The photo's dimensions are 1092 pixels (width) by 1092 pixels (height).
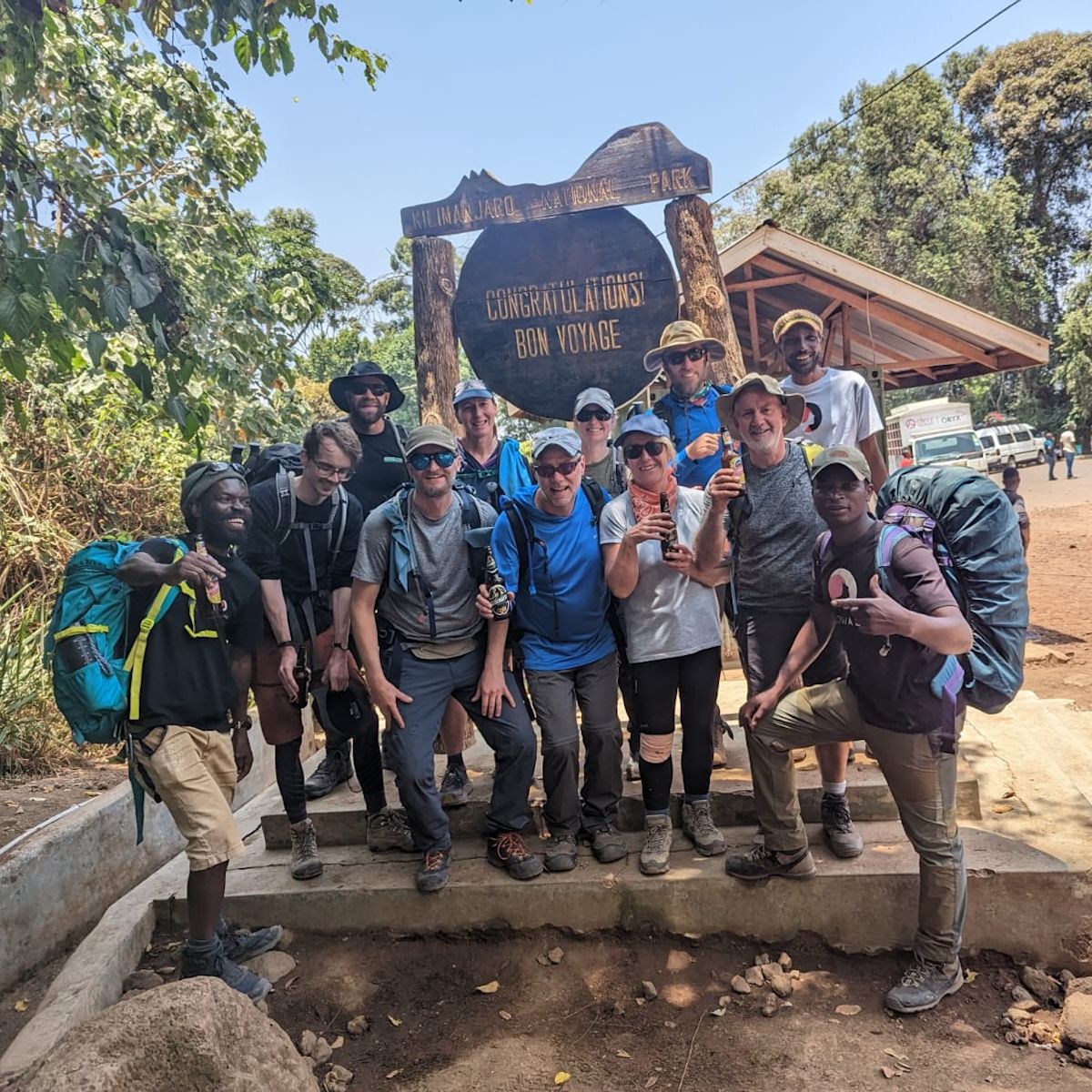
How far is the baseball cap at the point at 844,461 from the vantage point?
2824mm

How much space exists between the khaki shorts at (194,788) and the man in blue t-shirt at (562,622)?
134 cm

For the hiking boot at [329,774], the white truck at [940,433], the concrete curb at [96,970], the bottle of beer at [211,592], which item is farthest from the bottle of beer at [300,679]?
the white truck at [940,433]

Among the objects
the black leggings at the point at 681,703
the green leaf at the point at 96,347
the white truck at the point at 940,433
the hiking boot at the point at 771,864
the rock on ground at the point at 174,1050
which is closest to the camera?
the rock on ground at the point at 174,1050

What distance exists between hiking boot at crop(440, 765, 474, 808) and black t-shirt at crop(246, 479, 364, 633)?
1.10 meters

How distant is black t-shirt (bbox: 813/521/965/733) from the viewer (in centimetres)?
266

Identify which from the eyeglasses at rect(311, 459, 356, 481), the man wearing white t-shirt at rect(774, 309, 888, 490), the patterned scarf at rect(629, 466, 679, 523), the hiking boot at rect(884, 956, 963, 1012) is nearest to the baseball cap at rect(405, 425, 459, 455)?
the eyeglasses at rect(311, 459, 356, 481)

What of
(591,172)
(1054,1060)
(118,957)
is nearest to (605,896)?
(1054,1060)

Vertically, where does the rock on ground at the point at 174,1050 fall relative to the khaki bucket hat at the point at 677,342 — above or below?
below

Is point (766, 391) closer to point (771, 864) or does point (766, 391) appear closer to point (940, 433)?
point (771, 864)

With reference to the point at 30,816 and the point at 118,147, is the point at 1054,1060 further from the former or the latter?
the point at 118,147

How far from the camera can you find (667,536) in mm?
3260

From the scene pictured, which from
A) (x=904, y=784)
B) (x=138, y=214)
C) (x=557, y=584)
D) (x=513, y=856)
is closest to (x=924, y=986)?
(x=904, y=784)

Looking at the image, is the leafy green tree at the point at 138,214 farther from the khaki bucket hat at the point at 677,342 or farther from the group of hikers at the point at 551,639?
the khaki bucket hat at the point at 677,342

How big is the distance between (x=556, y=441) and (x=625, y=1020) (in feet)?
7.73
